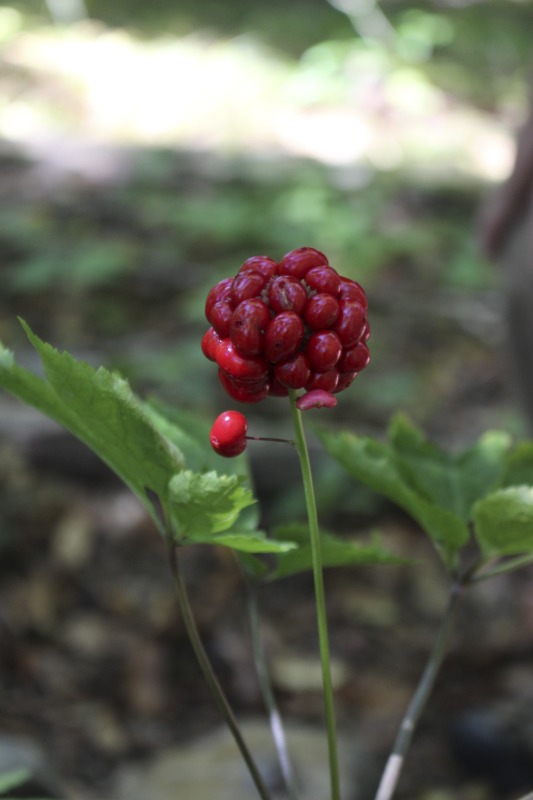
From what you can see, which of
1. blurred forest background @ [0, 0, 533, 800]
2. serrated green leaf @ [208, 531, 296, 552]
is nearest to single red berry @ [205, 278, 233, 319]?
serrated green leaf @ [208, 531, 296, 552]

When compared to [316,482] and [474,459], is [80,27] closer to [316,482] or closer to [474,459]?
[316,482]

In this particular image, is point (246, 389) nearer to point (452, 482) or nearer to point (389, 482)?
point (389, 482)

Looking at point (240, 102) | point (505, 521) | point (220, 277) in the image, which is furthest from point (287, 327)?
point (240, 102)

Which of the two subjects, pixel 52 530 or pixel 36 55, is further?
pixel 36 55

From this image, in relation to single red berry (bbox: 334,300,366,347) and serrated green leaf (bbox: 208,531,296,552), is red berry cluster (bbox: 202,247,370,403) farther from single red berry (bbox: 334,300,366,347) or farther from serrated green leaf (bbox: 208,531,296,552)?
serrated green leaf (bbox: 208,531,296,552)

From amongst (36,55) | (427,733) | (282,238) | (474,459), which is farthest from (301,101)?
(474,459)

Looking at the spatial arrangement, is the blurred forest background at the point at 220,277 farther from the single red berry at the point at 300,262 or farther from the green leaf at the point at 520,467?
the single red berry at the point at 300,262

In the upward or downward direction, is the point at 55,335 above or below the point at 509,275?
below
